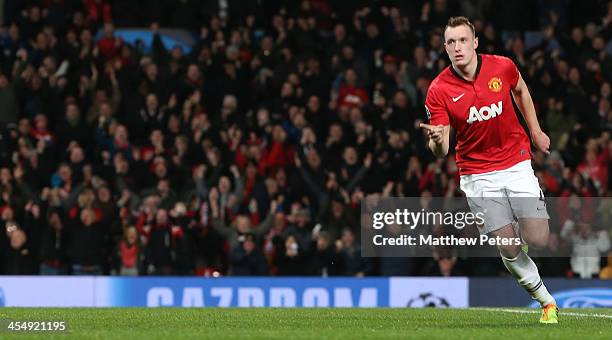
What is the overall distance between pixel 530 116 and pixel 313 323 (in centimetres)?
235

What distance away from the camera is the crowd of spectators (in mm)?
18469

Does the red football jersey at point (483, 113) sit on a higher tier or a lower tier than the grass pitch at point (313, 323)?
higher

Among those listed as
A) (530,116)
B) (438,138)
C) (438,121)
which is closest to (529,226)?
(530,116)

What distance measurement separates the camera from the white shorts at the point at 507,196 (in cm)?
1023

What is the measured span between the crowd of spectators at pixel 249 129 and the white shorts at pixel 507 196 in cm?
781

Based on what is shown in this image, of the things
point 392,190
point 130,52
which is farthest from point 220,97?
point 392,190

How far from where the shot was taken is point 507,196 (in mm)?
10312

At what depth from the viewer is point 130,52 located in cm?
2177

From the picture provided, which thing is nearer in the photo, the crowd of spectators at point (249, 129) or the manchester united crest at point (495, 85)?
the manchester united crest at point (495, 85)

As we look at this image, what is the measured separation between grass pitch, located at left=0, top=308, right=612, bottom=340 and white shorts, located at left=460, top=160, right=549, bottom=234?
0.84 m

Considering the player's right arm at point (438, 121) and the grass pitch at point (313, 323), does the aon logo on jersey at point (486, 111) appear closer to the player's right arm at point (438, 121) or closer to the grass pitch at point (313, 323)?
the player's right arm at point (438, 121)

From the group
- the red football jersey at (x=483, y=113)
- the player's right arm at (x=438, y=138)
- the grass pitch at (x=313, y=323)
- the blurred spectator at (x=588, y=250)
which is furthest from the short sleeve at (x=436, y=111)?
the blurred spectator at (x=588, y=250)

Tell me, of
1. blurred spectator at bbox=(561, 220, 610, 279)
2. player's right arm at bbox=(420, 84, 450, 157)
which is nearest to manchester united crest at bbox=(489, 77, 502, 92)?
player's right arm at bbox=(420, 84, 450, 157)

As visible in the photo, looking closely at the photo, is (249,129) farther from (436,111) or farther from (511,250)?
(511,250)
